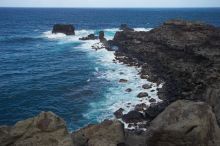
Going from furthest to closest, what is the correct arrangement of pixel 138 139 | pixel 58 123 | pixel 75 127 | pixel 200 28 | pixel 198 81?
pixel 200 28 → pixel 198 81 → pixel 75 127 → pixel 138 139 → pixel 58 123

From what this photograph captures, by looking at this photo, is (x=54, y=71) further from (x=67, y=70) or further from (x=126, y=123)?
(x=126, y=123)

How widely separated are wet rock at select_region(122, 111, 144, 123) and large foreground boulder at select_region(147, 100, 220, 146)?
21452 millimetres

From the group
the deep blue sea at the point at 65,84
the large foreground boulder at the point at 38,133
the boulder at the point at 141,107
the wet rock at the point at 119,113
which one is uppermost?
the large foreground boulder at the point at 38,133

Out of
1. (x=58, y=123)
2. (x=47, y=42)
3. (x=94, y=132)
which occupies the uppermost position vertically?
(x=58, y=123)

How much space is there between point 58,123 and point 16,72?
52436mm

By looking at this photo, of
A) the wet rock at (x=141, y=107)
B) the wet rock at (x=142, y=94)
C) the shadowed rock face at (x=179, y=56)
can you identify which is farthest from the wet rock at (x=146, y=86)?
the wet rock at (x=141, y=107)

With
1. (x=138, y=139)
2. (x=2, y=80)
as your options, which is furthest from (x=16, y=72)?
(x=138, y=139)

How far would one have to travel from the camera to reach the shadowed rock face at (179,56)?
5156cm

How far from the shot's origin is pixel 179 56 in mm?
68438

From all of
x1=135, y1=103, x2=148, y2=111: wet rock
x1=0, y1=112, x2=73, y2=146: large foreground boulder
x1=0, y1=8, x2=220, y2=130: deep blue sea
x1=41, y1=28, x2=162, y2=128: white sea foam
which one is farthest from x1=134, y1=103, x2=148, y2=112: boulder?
x1=0, y1=112, x2=73, y2=146: large foreground boulder

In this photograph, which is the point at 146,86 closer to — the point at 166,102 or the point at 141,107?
the point at 166,102

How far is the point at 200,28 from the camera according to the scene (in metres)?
77.3

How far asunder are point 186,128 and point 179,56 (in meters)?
48.7

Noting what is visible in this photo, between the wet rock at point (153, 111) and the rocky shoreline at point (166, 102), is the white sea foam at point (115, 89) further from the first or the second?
the wet rock at point (153, 111)
